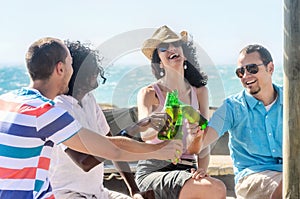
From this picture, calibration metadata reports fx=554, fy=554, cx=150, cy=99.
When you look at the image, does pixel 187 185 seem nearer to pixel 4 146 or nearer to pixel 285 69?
pixel 285 69

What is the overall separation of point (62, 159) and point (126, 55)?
1.95ft

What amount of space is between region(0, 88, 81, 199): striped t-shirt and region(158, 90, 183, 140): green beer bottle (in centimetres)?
52

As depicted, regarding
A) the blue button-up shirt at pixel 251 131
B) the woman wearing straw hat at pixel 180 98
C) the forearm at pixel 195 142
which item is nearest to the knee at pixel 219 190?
the woman wearing straw hat at pixel 180 98

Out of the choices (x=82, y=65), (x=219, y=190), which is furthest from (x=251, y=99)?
(x=82, y=65)

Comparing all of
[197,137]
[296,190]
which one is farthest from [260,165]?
[296,190]

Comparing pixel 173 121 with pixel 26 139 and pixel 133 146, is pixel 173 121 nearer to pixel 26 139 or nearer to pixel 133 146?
pixel 133 146

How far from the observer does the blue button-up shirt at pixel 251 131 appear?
130 inches

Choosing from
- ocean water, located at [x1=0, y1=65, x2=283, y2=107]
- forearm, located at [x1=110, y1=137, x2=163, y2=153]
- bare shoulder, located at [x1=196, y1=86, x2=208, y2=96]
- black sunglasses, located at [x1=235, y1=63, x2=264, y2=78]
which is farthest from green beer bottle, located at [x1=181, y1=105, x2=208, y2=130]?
black sunglasses, located at [x1=235, y1=63, x2=264, y2=78]

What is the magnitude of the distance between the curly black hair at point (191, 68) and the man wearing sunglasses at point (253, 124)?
20 cm

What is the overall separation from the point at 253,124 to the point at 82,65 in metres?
1.14

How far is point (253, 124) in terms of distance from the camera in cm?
337

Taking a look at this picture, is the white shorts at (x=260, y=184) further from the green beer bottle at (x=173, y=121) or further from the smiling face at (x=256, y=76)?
the green beer bottle at (x=173, y=121)

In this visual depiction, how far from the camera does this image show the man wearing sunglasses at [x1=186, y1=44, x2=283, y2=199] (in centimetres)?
329

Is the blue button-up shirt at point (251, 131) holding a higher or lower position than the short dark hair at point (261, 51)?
lower
